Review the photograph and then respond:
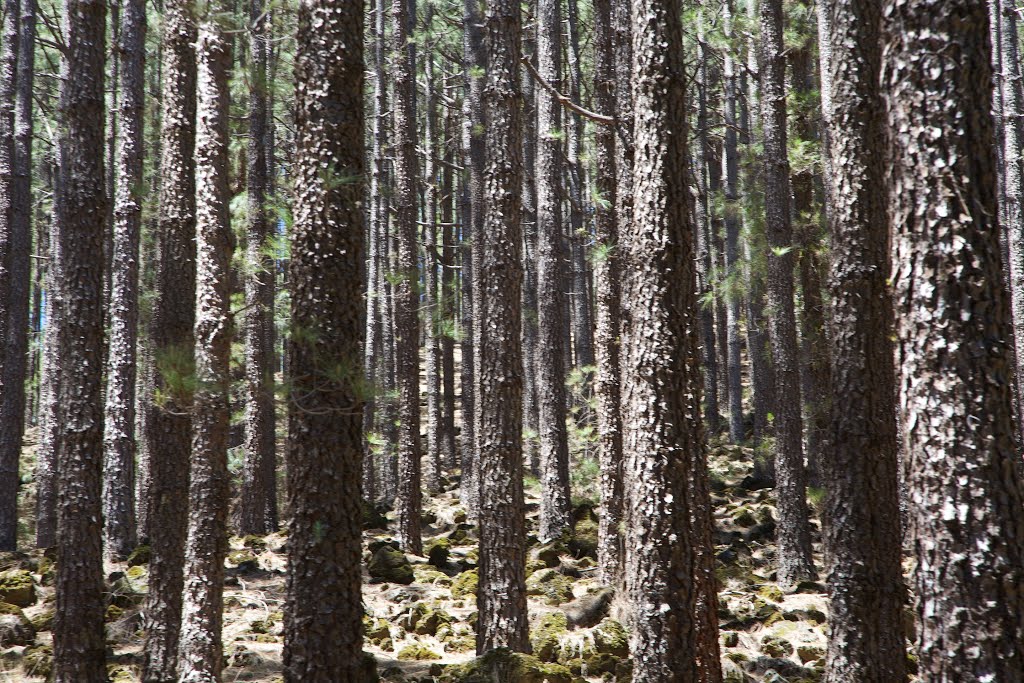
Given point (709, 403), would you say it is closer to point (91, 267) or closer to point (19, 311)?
point (19, 311)

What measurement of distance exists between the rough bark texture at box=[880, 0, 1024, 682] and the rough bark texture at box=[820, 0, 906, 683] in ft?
7.56

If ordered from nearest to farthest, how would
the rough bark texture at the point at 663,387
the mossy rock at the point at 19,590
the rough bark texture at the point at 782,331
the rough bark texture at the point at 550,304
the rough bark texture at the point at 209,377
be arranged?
the rough bark texture at the point at 663,387, the rough bark texture at the point at 209,377, the mossy rock at the point at 19,590, the rough bark texture at the point at 782,331, the rough bark texture at the point at 550,304

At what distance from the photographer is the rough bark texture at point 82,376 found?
6.49 m

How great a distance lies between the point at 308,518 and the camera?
15.4 ft

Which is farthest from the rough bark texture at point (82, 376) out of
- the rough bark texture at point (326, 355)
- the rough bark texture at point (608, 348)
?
the rough bark texture at point (608, 348)

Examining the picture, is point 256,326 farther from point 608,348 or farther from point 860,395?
point 860,395

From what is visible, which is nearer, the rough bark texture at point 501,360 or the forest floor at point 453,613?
the rough bark texture at point 501,360

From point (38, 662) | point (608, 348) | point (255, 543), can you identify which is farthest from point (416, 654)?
point (255, 543)

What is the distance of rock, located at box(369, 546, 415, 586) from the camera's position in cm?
1169

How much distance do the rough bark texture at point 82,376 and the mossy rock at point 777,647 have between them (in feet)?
20.6

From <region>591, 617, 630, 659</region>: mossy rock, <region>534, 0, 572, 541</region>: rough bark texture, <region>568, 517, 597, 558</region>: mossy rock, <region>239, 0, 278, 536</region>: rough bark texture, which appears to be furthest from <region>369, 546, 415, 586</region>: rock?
<region>591, 617, 630, 659</region>: mossy rock

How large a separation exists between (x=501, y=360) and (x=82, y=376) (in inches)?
140

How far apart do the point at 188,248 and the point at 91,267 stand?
81 centimetres

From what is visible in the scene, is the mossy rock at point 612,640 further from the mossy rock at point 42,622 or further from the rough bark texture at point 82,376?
the mossy rock at point 42,622
